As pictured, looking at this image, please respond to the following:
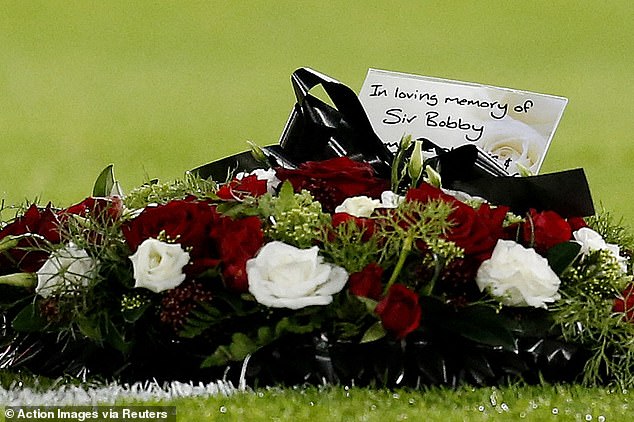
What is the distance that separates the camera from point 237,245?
1.19m

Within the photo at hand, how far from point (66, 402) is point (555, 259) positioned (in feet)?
1.76

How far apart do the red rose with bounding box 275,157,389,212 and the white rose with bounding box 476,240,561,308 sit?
225mm

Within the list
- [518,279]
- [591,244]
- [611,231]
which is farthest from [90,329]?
[611,231]

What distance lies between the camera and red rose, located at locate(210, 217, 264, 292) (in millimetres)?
1172

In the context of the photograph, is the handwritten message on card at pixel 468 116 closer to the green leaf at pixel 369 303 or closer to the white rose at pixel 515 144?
the white rose at pixel 515 144

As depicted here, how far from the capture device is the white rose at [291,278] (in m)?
1.14

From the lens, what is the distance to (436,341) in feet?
3.88

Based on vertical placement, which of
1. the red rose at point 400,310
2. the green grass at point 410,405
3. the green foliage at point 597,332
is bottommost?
the green grass at point 410,405

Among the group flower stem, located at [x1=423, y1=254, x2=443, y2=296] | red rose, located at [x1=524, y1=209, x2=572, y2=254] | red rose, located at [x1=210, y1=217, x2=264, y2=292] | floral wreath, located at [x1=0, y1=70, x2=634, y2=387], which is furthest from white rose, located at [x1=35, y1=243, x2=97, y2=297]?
red rose, located at [x1=524, y1=209, x2=572, y2=254]

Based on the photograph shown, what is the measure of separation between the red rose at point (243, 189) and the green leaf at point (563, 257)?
360mm

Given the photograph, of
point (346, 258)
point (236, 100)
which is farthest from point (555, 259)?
point (236, 100)

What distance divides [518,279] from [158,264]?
14.9 inches

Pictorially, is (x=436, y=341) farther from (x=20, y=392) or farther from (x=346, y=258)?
(x=20, y=392)

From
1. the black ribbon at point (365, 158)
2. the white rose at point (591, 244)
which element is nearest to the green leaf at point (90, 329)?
the black ribbon at point (365, 158)
